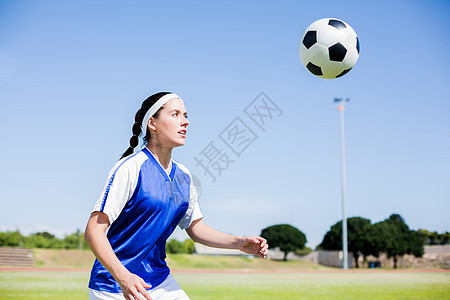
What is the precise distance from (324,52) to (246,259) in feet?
133

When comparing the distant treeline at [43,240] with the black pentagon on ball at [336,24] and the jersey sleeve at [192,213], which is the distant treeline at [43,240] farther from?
the jersey sleeve at [192,213]

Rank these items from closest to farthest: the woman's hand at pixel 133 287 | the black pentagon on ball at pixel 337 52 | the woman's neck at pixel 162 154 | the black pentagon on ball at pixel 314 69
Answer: the woman's hand at pixel 133 287 < the woman's neck at pixel 162 154 < the black pentagon on ball at pixel 337 52 < the black pentagon on ball at pixel 314 69

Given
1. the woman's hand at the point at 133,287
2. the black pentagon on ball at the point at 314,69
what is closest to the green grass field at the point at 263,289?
the black pentagon on ball at the point at 314,69

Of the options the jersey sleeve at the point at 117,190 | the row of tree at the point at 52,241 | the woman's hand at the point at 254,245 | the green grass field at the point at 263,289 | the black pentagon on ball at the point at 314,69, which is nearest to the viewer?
the jersey sleeve at the point at 117,190

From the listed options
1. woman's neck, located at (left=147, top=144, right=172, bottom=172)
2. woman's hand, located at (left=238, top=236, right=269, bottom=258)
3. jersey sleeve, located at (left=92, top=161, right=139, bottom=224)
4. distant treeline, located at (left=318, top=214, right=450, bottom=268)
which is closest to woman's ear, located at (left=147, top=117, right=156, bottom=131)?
woman's neck, located at (left=147, top=144, right=172, bottom=172)

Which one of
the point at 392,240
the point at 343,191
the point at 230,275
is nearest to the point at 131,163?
the point at 230,275

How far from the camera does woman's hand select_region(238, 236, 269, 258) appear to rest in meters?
2.90

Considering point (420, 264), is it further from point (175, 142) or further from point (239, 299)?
point (175, 142)

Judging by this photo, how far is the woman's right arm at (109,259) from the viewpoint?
2.18m

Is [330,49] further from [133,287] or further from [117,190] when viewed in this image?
[133,287]

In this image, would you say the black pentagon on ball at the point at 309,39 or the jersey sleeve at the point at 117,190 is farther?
the black pentagon on ball at the point at 309,39

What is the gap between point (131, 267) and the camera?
9.02ft

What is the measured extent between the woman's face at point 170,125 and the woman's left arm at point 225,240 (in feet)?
2.35

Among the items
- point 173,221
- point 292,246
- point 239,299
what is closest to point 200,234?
point 173,221
